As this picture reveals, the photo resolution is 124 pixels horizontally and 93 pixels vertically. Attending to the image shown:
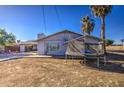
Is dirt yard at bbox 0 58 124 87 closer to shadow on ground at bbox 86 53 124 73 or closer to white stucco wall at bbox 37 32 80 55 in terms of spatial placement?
shadow on ground at bbox 86 53 124 73

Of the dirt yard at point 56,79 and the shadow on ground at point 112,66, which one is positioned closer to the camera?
the dirt yard at point 56,79

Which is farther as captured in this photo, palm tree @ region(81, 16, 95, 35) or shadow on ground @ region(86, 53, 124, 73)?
palm tree @ region(81, 16, 95, 35)

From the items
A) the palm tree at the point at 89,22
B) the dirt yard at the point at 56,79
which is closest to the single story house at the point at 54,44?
the palm tree at the point at 89,22

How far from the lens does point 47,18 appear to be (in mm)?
7594

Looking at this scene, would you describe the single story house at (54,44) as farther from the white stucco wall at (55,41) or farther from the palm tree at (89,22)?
the palm tree at (89,22)

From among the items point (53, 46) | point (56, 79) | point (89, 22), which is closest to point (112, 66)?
point (56, 79)

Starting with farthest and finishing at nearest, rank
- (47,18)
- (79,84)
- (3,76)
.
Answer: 1. (47,18)
2. (3,76)
3. (79,84)

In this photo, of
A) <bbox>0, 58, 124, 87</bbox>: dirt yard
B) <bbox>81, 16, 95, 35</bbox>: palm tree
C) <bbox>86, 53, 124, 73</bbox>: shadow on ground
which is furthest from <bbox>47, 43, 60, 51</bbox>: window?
<bbox>0, 58, 124, 87</bbox>: dirt yard

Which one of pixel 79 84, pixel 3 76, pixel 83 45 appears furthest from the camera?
pixel 83 45

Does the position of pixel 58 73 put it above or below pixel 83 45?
below
